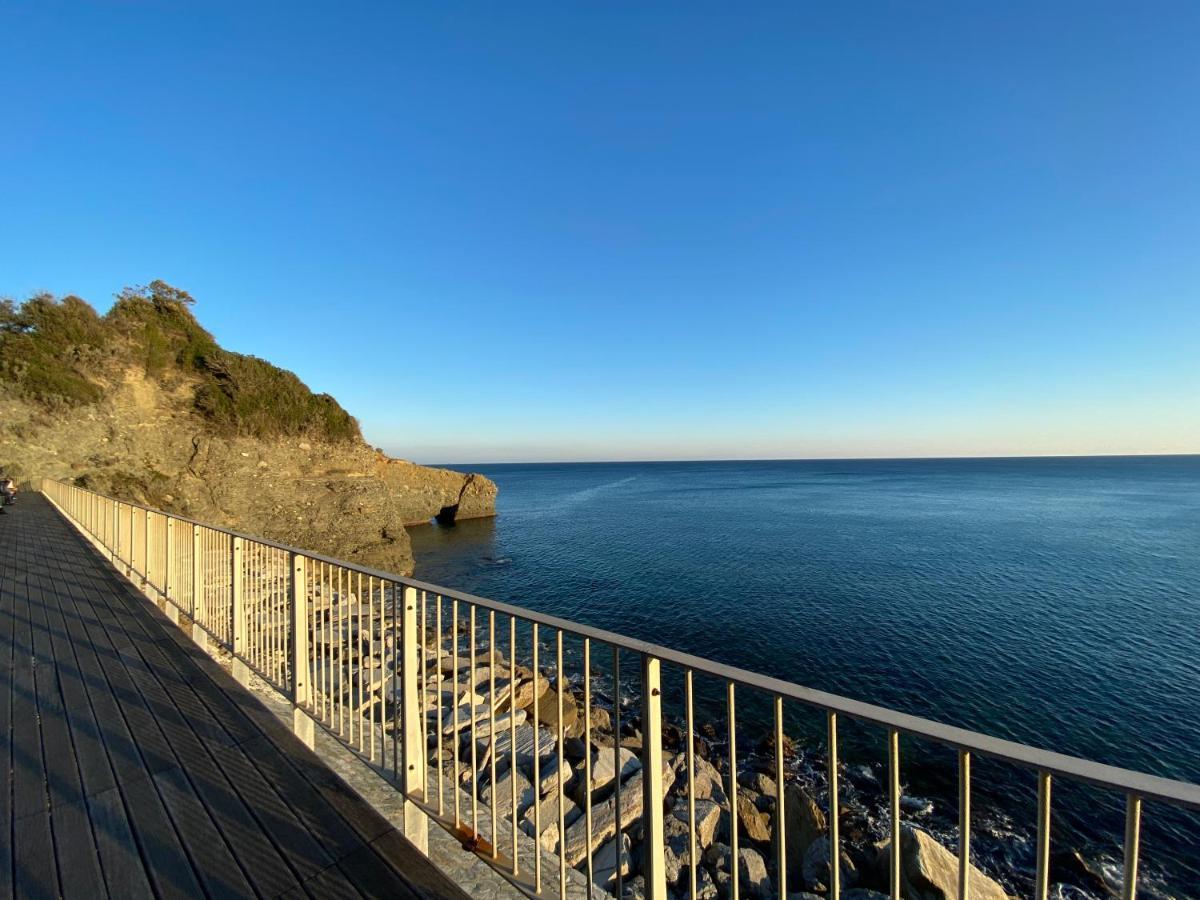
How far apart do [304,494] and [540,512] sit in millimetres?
23201

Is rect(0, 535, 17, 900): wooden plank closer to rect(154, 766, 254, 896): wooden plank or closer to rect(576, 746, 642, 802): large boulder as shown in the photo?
rect(154, 766, 254, 896): wooden plank

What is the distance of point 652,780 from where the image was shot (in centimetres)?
217

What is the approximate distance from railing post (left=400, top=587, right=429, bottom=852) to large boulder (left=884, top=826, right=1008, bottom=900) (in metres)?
6.04

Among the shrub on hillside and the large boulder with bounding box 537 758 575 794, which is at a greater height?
the shrub on hillside

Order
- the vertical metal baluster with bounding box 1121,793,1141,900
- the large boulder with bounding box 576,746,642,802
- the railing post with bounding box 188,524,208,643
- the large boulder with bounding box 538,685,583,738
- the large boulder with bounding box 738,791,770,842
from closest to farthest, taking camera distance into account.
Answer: the vertical metal baluster with bounding box 1121,793,1141,900
the railing post with bounding box 188,524,208,643
the large boulder with bounding box 576,746,642,802
the large boulder with bounding box 738,791,770,842
the large boulder with bounding box 538,685,583,738

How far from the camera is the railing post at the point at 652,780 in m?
2.03

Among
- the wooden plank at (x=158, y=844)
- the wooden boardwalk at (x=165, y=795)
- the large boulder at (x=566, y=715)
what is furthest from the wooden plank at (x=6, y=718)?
the large boulder at (x=566, y=715)

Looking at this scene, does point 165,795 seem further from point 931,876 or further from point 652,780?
point 931,876

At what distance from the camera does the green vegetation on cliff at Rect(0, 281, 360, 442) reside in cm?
1923

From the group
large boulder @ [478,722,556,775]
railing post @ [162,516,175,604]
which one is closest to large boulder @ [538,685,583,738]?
large boulder @ [478,722,556,775]

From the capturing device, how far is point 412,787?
286 cm

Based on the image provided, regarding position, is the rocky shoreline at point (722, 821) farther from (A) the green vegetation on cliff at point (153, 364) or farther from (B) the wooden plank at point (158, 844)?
(A) the green vegetation on cliff at point (153, 364)

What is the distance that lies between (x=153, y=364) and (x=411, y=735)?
26.9m

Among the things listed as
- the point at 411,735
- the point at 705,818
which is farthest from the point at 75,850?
the point at 705,818
